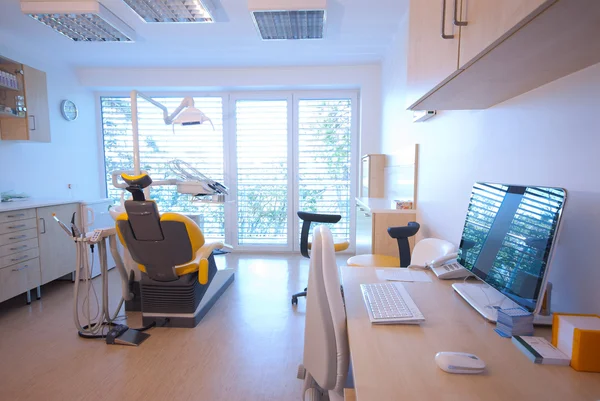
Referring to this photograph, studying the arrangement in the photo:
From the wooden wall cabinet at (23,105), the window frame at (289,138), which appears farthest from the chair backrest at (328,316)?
the wooden wall cabinet at (23,105)

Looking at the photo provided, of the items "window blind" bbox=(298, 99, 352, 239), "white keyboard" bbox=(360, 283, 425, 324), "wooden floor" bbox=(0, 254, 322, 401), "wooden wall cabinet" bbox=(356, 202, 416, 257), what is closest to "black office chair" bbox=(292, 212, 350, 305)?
"wooden wall cabinet" bbox=(356, 202, 416, 257)

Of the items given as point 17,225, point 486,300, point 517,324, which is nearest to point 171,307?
point 17,225

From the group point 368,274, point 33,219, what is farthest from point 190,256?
point 33,219

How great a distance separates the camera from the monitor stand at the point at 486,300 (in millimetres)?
1018

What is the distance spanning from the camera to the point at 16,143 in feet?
11.5

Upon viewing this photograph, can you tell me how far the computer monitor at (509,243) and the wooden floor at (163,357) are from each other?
47.8 inches

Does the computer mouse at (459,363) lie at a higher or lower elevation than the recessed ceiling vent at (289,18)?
lower

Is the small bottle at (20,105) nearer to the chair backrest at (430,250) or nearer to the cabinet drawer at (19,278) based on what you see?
the cabinet drawer at (19,278)

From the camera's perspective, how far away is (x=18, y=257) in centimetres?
289

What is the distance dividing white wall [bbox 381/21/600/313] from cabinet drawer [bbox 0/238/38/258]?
11.9 ft

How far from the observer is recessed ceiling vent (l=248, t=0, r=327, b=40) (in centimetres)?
248

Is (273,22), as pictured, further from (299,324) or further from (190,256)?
(299,324)

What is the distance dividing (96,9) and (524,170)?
3194 mm

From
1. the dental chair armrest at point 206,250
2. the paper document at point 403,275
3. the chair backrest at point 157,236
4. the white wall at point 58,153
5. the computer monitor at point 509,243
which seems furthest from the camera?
the white wall at point 58,153
